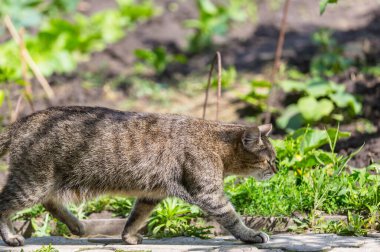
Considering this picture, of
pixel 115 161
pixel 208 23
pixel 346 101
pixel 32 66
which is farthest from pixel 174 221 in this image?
pixel 208 23

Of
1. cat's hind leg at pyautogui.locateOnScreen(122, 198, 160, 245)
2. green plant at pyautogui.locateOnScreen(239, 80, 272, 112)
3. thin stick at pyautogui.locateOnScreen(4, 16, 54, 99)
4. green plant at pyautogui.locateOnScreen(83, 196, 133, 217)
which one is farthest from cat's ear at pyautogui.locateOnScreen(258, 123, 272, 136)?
thin stick at pyautogui.locateOnScreen(4, 16, 54, 99)

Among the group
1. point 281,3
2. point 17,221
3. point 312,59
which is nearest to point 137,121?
point 17,221

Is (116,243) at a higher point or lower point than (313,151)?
lower

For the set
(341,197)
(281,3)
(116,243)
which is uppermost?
(281,3)

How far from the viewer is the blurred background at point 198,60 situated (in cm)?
845

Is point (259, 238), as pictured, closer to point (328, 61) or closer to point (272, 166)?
point (272, 166)

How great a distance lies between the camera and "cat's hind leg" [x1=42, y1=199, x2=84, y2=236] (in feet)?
19.7

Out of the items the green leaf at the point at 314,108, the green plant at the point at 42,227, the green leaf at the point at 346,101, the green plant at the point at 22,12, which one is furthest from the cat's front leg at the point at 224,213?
the green plant at the point at 22,12

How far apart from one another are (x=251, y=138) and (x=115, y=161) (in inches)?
44.2

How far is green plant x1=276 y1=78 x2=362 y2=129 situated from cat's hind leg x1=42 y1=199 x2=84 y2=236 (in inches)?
115

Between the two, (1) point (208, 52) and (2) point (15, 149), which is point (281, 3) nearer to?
(1) point (208, 52)

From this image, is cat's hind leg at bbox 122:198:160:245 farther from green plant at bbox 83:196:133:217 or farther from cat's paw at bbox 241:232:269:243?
cat's paw at bbox 241:232:269:243

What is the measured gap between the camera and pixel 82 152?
5.61 m

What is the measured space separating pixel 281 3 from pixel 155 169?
784 cm
